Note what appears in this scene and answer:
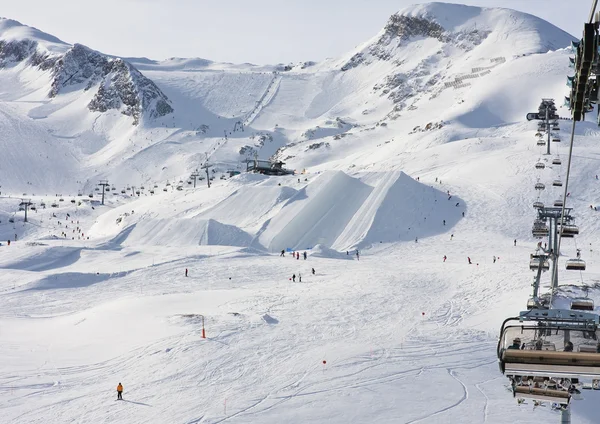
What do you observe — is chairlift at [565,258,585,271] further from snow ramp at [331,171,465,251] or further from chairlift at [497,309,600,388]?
chairlift at [497,309,600,388]

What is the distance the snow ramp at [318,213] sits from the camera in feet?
206

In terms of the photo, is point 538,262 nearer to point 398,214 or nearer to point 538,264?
point 538,264

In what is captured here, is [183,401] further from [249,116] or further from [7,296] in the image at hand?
[249,116]

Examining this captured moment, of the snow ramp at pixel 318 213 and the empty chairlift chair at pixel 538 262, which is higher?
the snow ramp at pixel 318 213

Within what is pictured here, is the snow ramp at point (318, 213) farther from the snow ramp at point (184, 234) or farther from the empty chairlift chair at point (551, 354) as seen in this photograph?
the empty chairlift chair at point (551, 354)

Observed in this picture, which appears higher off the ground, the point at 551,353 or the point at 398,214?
the point at 398,214

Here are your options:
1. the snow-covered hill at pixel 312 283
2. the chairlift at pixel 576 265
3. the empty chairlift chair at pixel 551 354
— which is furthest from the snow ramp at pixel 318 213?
the empty chairlift chair at pixel 551 354

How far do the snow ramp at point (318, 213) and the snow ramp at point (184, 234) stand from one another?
9.61 feet

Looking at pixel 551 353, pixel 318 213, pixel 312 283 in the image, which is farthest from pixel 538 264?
pixel 318 213

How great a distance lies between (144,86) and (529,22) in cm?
11497

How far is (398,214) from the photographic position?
6481 centimetres

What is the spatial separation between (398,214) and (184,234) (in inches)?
818

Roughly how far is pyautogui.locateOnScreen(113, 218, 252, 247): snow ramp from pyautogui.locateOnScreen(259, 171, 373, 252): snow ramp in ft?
9.61

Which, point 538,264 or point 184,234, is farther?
point 184,234
